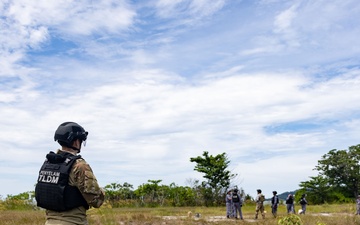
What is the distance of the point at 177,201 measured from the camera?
Result: 119 ft

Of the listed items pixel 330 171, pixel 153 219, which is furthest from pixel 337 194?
pixel 153 219

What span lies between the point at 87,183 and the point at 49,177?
39cm

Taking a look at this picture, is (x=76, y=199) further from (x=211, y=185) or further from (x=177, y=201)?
(x=211, y=185)

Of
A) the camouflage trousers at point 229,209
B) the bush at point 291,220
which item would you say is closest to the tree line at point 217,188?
the camouflage trousers at point 229,209

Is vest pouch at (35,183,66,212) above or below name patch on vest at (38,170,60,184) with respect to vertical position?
below

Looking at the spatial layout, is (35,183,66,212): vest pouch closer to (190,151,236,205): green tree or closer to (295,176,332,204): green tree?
(190,151,236,205): green tree

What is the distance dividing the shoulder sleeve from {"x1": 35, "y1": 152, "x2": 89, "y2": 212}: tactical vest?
0.22ft

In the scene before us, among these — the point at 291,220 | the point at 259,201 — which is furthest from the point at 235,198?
the point at 291,220

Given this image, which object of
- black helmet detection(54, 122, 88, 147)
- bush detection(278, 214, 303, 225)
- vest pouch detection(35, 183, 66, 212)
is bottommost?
bush detection(278, 214, 303, 225)

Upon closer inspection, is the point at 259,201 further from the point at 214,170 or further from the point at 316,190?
the point at 316,190

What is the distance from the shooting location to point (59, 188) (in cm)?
368

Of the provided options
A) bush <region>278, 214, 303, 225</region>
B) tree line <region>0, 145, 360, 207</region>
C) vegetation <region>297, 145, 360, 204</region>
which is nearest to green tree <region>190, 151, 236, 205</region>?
A: tree line <region>0, 145, 360, 207</region>

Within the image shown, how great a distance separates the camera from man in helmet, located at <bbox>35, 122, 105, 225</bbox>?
367cm

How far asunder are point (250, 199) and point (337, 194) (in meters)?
19.3
